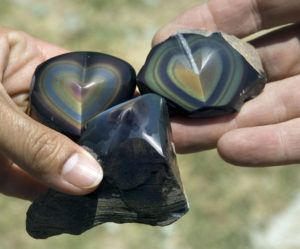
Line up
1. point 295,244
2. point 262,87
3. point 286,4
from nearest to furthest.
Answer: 1. point 262,87
2. point 286,4
3. point 295,244

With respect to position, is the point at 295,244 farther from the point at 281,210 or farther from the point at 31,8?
the point at 31,8

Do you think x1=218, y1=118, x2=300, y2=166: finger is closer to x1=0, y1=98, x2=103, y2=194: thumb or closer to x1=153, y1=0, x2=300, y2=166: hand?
x1=153, y1=0, x2=300, y2=166: hand

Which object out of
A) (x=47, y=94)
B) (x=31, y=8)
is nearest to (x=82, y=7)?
(x=31, y=8)

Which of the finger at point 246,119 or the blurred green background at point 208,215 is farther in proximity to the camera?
the blurred green background at point 208,215

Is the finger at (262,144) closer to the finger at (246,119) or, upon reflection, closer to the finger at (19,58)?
the finger at (246,119)

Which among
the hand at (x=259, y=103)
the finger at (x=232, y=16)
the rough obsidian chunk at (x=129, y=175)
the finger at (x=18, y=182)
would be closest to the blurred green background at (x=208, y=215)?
the finger at (x=18, y=182)

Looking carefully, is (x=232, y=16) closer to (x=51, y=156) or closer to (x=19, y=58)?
(x=19, y=58)
